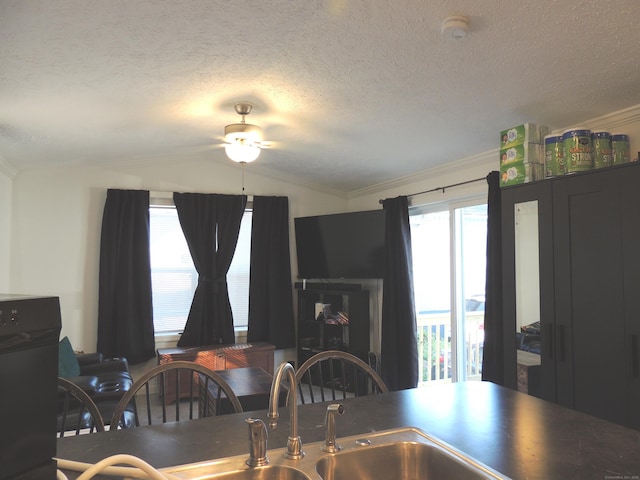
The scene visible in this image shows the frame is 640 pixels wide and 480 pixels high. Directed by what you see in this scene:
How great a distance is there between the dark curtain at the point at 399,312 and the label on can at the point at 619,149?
218cm

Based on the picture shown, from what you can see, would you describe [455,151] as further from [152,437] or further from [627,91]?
[152,437]

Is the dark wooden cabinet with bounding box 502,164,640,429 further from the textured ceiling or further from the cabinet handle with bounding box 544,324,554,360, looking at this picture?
the textured ceiling

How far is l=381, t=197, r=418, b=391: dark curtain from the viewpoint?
435 cm

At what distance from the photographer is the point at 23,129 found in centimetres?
312

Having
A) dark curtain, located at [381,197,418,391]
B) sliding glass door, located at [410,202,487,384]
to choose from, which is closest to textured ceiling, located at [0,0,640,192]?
sliding glass door, located at [410,202,487,384]

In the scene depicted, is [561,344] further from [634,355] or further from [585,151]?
[585,151]

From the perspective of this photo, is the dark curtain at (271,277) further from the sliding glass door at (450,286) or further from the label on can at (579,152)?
the label on can at (579,152)

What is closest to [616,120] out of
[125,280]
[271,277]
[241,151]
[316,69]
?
[316,69]

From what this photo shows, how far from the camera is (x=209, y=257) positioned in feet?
16.0

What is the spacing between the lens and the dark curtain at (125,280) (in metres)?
4.51

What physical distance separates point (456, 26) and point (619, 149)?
1203 millimetres

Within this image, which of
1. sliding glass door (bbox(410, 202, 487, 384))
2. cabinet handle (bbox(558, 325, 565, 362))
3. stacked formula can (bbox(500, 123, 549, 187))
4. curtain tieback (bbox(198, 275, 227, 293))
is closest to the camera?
cabinet handle (bbox(558, 325, 565, 362))

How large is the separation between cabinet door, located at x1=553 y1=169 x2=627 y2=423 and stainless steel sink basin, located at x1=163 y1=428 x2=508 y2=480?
3.91 feet

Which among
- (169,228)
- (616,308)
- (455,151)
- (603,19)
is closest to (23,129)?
(169,228)
